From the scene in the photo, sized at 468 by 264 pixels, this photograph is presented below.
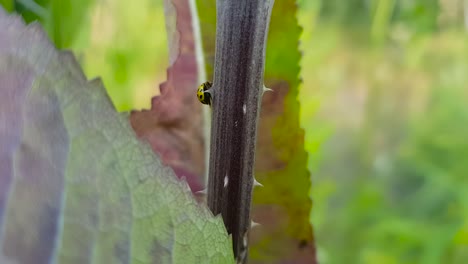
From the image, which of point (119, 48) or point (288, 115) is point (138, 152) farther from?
point (119, 48)

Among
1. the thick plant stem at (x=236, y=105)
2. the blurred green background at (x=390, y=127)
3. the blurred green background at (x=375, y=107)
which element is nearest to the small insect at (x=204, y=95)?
the thick plant stem at (x=236, y=105)

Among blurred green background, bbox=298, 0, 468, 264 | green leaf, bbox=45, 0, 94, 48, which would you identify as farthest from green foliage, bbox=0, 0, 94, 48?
blurred green background, bbox=298, 0, 468, 264

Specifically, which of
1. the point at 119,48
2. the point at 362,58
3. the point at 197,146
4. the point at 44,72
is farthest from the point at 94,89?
the point at 362,58

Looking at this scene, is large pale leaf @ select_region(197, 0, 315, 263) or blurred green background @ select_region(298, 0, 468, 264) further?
blurred green background @ select_region(298, 0, 468, 264)

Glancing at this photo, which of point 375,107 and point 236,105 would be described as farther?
point 375,107

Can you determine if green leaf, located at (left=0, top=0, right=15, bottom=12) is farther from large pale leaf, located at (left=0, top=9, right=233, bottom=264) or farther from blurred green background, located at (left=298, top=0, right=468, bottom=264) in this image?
blurred green background, located at (left=298, top=0, right=468, bottom=264)

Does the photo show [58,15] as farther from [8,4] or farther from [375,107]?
[375,107]

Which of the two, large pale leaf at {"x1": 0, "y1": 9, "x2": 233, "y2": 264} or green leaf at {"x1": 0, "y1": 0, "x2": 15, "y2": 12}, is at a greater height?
green leaf at {"x1": 0, "y1": 0, "x2": 15, "y2": 12}

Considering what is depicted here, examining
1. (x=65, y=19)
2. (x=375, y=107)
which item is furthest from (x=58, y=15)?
(x=375, y=107)

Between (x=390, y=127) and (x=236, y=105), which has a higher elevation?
(x=236, y=105)
